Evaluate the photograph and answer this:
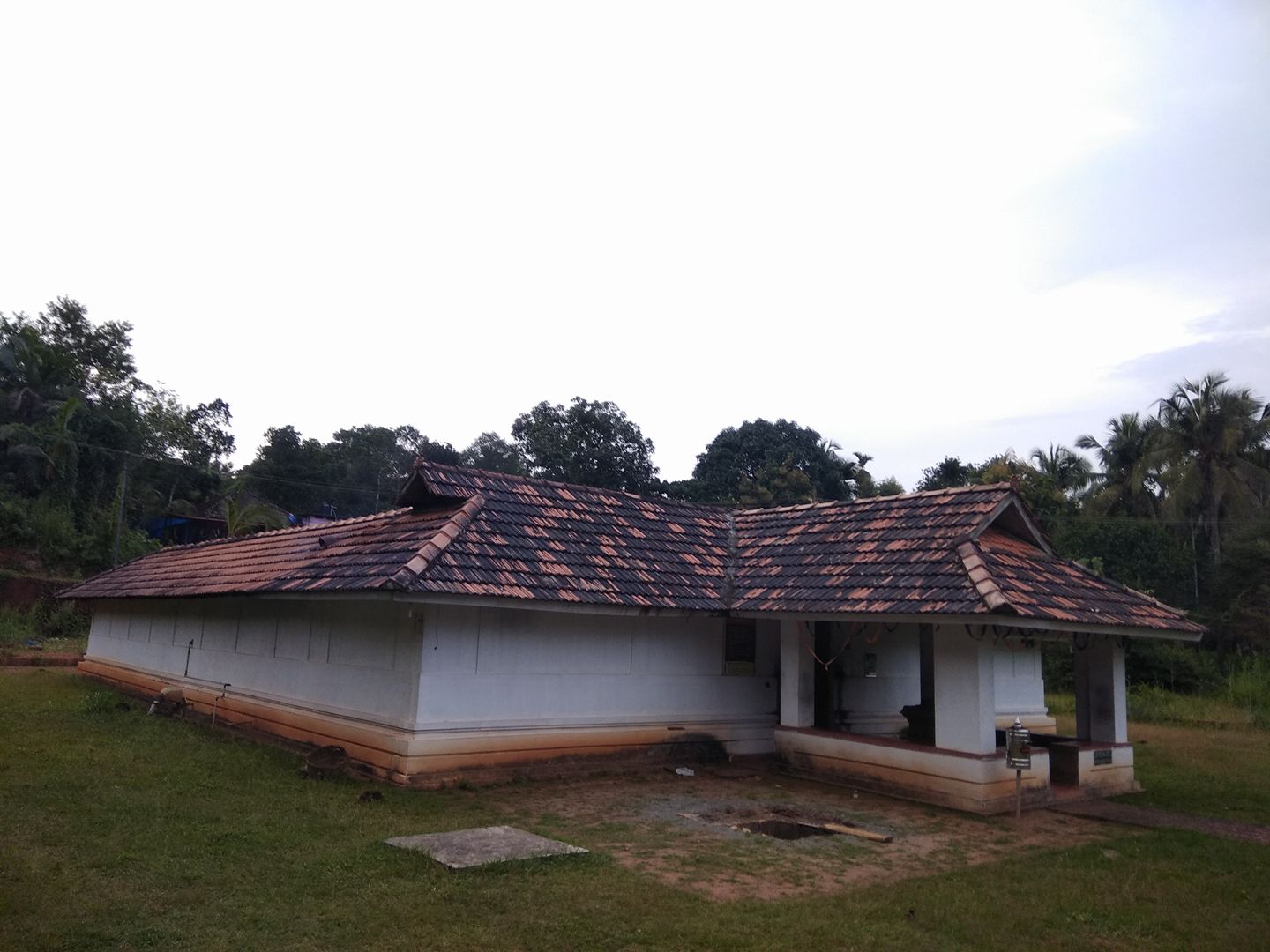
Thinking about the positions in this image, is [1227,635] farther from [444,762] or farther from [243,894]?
[243,894]

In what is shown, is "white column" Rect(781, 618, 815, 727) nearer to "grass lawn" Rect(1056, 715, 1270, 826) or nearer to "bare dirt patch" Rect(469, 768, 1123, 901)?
"bare dirt patch" Rect(469, 768, 1123, 901)

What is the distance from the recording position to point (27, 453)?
3500 cm

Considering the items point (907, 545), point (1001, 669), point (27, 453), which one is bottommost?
point (1001, 669)

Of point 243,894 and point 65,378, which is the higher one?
point 65,378

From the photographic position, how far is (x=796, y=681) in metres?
13.1

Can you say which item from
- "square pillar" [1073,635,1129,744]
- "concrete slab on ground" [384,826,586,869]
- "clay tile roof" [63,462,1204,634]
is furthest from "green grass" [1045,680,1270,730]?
"concrete slab on ground" [384,826,586,869]

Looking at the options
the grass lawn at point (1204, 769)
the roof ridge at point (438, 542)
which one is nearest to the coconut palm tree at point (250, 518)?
the roof ridge at point (438, 542)

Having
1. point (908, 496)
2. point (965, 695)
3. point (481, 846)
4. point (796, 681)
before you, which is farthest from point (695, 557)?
point (481, 846)

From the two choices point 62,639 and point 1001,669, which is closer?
point 1001,669

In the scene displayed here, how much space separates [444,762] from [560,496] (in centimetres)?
499

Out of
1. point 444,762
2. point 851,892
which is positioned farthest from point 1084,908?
point 444,762

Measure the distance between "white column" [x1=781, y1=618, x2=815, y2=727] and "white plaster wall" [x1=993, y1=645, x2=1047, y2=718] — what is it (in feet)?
17.4

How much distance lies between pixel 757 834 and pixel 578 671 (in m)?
3.80

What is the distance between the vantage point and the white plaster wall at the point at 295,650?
1129 centimetres
